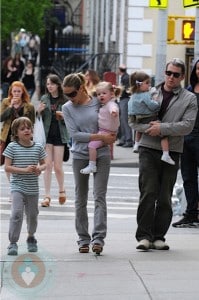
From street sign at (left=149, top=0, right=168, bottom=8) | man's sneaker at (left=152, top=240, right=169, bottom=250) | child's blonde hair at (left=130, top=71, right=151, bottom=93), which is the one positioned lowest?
man's sneaker at (left=152, top=240, right=169, bottom=250)

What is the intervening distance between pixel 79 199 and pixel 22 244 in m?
0.96

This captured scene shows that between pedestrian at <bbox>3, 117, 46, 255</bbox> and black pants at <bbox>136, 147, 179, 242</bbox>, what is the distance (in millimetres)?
1027

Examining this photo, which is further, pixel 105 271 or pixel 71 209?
pixel 71 209

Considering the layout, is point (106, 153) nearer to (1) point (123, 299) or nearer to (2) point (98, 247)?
(2) point (98, 247)

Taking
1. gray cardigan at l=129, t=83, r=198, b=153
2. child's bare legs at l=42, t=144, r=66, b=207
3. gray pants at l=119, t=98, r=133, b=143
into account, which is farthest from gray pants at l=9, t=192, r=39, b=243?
gray pants at l=119, t=98, r=133, b=143

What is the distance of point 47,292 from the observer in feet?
26.9

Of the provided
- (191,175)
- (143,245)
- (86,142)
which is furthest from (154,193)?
(191,175)

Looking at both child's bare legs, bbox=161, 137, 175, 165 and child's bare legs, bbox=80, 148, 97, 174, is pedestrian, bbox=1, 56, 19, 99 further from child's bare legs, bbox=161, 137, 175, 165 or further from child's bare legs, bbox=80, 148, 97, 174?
child's bare legs, bbox=80, 148, 97, 174

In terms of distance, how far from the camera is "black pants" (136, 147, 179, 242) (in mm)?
10047

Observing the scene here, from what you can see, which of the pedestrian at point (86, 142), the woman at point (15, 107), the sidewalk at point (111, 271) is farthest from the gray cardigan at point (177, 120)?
the woman at point (15, 107)

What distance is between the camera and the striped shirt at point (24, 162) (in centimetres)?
980

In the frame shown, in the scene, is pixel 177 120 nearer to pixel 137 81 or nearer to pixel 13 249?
pixel 137 81

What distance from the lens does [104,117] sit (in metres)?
9.78

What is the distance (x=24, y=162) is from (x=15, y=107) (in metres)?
4.18
